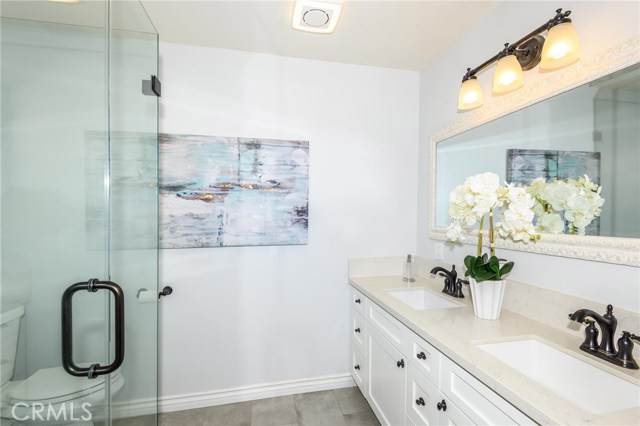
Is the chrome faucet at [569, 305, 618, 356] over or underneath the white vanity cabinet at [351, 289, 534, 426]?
over

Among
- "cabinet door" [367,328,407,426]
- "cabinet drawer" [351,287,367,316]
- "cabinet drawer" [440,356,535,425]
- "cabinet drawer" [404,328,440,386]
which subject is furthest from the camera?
"cabinet drawer" [351,287,367,316]

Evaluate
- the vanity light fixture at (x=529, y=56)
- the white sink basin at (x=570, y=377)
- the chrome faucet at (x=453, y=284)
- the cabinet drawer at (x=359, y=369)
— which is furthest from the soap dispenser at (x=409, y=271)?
the vanity light fixture at (x=529, y=56)

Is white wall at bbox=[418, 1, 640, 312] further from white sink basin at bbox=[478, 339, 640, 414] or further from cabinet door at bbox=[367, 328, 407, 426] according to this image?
cabinet door at bbox=[367, 328, 407, 426]

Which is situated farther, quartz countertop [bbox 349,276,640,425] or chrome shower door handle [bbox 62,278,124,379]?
chrome shower door handle [bbox 62,278,124,379]

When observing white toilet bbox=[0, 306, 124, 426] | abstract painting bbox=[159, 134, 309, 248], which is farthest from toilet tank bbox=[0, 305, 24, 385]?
abstract painting bbox=[159, 134, 309, 248]

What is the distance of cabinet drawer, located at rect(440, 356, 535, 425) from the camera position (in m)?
0.81

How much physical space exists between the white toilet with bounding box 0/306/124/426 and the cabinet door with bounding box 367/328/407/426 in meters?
1.28

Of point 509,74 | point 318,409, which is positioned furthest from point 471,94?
point 318,409

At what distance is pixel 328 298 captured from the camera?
2.19 metres

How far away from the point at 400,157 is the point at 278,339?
1666mm

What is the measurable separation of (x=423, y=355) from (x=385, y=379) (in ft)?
1.60

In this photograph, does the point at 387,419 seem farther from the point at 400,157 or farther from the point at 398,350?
the point at 400,157

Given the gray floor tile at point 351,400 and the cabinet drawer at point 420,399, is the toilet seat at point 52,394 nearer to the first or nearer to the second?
the cabinet drawer at point 420,399

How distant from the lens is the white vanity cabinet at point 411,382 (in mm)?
916
